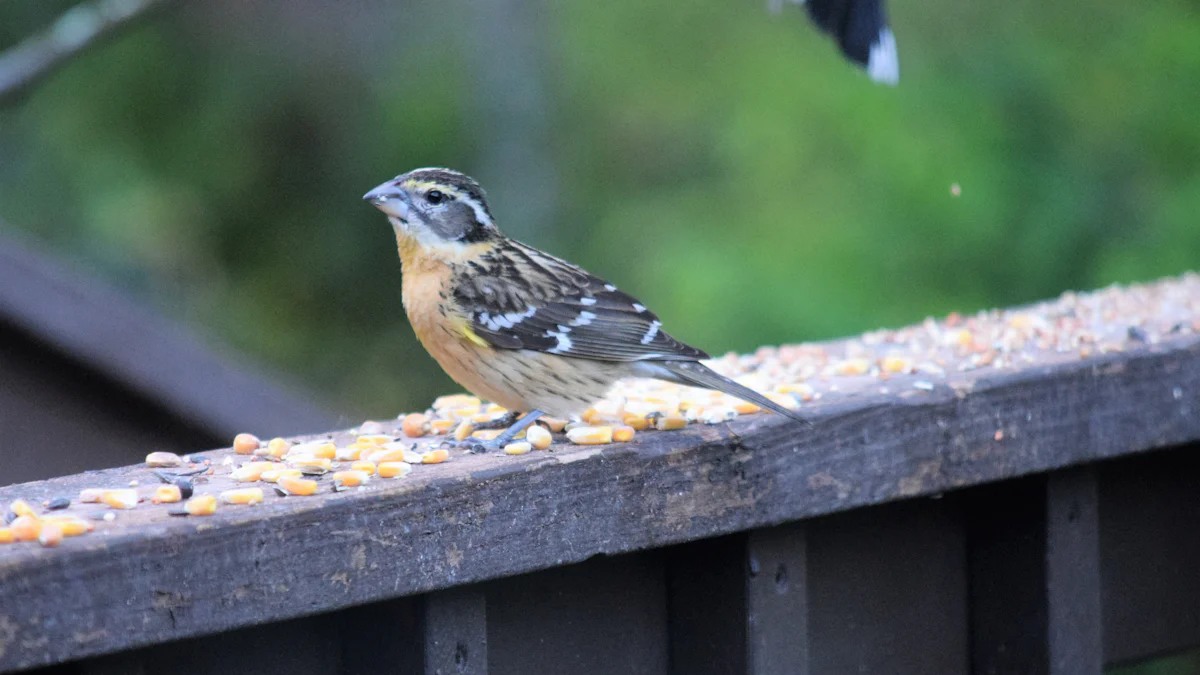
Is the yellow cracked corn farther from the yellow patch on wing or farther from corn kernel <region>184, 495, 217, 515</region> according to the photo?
the yellow patch on wing

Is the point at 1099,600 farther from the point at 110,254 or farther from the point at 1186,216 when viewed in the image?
the point at 110,254

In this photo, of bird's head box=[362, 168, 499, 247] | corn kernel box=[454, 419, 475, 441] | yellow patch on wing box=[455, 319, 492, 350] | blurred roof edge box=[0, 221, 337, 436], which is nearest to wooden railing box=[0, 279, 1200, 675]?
corn kernel box=[454, 419, 475, 441]

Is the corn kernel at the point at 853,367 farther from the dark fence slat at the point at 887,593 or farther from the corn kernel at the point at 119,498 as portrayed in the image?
the corn kernel at the point at 119,498

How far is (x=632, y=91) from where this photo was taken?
34.1 ft

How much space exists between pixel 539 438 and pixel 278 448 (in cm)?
49

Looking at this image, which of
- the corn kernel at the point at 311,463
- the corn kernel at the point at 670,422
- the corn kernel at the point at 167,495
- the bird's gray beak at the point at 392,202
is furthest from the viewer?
the bird's gray beak at the point at 392,202

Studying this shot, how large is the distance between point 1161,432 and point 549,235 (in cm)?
645

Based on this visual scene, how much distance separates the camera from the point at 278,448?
252 centimetres

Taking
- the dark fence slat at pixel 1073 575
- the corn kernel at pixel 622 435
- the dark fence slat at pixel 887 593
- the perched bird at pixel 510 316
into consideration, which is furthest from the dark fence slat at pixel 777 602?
the dark fence slat at pixel 1073 575

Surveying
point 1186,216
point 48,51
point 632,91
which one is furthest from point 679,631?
point 632,91

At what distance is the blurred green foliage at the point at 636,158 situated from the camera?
7.60m

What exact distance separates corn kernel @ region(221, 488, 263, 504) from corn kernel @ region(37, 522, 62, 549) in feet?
0.91

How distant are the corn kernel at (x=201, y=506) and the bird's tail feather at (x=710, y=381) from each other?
3.52 ft

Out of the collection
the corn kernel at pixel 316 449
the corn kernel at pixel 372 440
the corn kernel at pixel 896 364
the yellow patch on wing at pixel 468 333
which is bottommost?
the corn kernel at pixel 316 449
